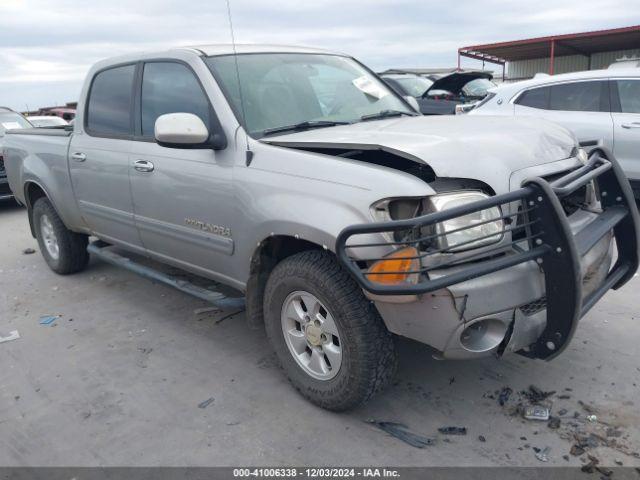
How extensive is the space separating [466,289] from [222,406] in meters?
1.54

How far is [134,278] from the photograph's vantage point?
543 cm

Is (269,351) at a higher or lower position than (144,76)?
lower

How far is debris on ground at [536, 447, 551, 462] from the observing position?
2.59 metres

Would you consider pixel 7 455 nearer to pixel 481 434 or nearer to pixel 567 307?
pixel 481 434

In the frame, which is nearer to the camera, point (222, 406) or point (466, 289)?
point (466, 289)

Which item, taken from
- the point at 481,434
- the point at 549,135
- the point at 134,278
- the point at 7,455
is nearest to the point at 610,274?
the point at 549,135

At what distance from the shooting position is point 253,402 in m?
3.18

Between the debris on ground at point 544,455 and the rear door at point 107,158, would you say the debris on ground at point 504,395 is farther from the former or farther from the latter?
the rear door at point 107,158

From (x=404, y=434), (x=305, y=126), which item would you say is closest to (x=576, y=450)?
(x=404, y=434)

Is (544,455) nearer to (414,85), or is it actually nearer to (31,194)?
(31,194)

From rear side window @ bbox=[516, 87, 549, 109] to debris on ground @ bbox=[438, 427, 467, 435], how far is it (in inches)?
209

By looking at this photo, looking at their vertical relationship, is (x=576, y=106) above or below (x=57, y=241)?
above

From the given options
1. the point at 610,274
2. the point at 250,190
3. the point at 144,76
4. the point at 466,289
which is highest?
the point at 144,76

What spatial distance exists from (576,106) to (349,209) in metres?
5.26
